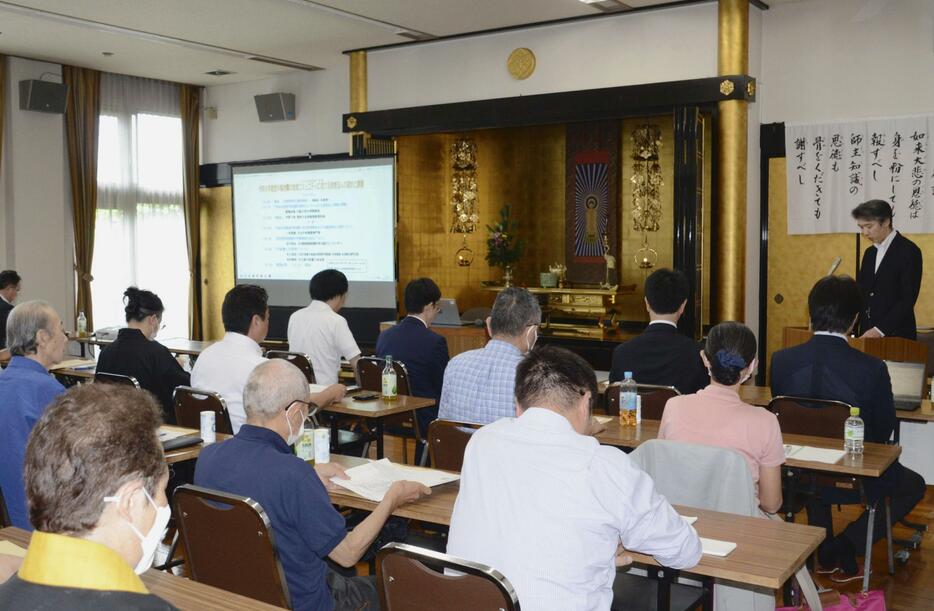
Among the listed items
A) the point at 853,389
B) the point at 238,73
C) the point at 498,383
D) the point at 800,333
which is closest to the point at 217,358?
the point at 498,383

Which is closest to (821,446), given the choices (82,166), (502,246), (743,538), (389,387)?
(743,538)

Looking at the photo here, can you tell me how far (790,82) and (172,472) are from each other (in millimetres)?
5757

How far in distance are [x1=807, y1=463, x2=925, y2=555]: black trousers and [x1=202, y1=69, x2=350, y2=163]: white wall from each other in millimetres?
6948

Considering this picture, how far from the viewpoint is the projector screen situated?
9.20 meters

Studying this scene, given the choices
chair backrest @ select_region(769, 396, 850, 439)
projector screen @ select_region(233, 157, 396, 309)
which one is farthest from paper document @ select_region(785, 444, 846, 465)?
projector screen @ select_region(233, 157, 396, 309)

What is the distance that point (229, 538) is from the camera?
7.88 feet

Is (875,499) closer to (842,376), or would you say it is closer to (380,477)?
(842,376)

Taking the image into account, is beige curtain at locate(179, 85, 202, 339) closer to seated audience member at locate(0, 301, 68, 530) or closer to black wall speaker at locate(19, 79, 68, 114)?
black wall speaker at locate(19, 79, 68, 114)

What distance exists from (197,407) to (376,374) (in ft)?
4.85

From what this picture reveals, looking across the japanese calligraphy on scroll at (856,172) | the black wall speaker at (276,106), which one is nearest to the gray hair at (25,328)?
the japanese calligraphy on scroll at (856,172)

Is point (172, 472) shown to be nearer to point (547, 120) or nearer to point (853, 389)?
point (853, 389)

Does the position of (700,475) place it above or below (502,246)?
below

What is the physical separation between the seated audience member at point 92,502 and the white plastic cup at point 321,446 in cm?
195

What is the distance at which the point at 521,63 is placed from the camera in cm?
833
